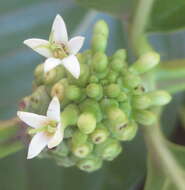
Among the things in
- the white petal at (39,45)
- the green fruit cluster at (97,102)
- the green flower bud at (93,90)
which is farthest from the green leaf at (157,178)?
the white petal at (39,45)

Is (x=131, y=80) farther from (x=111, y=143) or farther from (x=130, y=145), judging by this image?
(x=130, y=145)

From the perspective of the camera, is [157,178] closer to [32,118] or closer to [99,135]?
[99,135]

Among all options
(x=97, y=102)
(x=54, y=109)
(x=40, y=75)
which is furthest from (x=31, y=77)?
(x=54, y=109)

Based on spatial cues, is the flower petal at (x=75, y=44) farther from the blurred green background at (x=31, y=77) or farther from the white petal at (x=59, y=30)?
the blurred green background at (x=31, y=77)

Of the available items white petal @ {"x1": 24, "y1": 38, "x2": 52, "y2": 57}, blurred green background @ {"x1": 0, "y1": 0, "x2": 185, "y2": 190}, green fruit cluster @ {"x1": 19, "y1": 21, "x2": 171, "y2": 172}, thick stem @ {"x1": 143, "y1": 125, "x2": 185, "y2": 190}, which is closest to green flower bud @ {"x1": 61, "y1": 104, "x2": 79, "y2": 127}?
green fruit cluster @ {"x1": 19, "y1": 21, "x2": 171, "y2": 172}

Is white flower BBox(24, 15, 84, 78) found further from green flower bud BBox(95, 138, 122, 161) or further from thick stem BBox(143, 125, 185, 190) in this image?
thick stem BBox(143, 125, 185, 190)

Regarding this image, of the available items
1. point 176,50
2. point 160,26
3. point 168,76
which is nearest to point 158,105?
point 168,76
